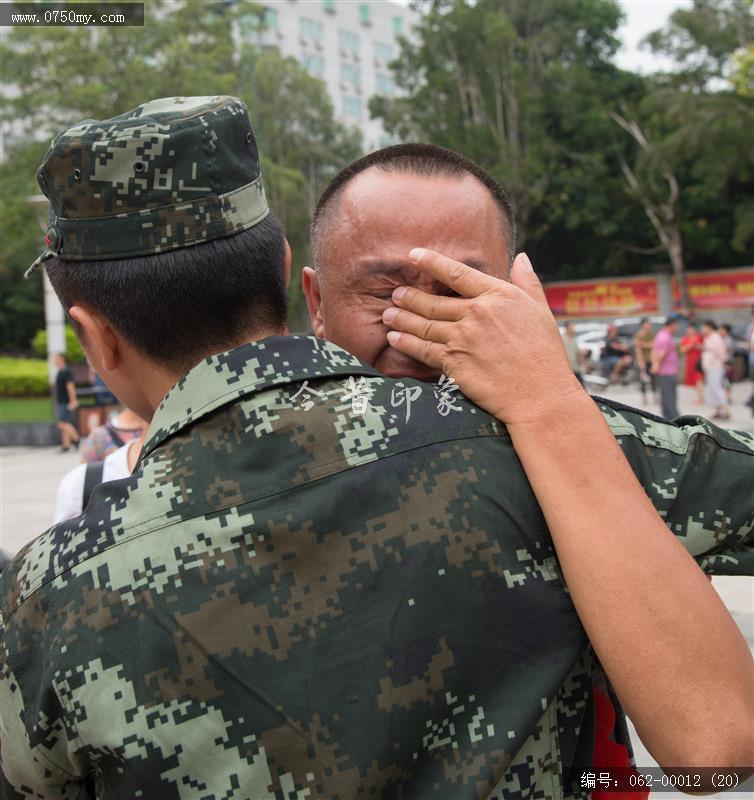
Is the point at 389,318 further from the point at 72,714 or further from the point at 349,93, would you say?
the point at 349,93

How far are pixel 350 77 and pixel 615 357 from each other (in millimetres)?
39730

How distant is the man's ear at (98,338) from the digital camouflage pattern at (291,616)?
16 cm

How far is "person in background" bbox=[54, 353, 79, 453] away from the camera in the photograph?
1502 centimetres

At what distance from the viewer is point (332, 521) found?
3.79 ft

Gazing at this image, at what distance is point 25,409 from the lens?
68.7ft

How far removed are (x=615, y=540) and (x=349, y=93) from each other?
5988 cm

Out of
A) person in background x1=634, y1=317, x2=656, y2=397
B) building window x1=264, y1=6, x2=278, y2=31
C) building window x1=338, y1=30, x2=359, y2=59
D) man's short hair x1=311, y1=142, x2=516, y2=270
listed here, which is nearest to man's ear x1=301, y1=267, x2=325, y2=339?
man's short hair x1=311, y1=142, x2=516, y2=270

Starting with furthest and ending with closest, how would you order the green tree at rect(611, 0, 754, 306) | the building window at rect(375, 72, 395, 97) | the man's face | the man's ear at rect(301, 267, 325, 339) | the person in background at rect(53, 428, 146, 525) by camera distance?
the building window at rect(375, 72, 395, 97)
the green tree at rect(611, 0, 754, 306)
the person in background at rect(53, 428, 146, 525)
the man's ear at rect(301, 267, 325, 339)
the man's face

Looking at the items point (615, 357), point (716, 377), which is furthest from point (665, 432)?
point (615, 357)

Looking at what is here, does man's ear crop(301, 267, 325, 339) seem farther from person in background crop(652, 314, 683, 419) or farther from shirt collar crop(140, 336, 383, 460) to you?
person in background crop(652, 314, 683, 419)

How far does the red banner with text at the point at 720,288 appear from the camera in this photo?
31953 millimetres

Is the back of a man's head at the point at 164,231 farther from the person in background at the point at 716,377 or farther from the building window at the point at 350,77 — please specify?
the building window at the point at 350,77

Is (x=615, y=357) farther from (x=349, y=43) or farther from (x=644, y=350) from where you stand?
(x=349, y=43)

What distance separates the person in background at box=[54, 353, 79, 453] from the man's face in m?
14.2
